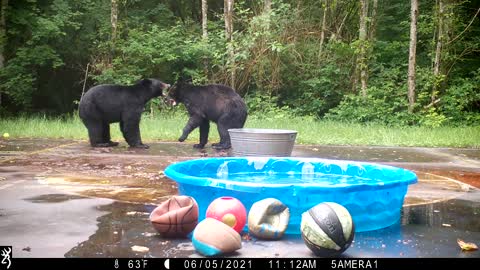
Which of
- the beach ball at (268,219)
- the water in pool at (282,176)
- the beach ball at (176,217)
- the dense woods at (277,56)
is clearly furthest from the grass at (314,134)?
the beach ball at (176,217)

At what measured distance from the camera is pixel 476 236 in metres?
4.50

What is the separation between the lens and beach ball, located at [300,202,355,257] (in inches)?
151

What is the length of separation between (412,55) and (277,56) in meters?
4.95

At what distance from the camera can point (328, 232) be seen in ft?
12.6

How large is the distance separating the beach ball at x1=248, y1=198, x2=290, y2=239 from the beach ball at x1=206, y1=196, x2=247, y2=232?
7 cm

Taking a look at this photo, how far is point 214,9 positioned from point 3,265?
2311cm

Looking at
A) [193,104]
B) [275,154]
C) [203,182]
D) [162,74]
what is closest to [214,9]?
[162,74]

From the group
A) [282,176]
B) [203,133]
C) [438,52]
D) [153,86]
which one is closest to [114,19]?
[153,86]

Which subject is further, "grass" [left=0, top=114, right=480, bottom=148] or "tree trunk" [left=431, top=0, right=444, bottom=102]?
"tree trunk" [left=431, top=0, right=444, bottom=102]

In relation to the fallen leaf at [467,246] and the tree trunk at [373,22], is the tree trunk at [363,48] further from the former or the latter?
the fallen leaf at [467,246]

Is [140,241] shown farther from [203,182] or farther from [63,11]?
[63,11]

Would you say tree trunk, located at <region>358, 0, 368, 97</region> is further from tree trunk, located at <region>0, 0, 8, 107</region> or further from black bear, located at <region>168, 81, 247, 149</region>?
tree trunk, located at <region>0, 0, 8, 107</region>

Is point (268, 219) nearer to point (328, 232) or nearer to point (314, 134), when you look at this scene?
point (328, 232)

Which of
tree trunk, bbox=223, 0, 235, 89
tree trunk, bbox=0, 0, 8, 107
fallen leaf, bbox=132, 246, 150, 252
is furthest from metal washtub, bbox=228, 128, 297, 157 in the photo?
tree trunk, bbox=0, 0, 8, 107
